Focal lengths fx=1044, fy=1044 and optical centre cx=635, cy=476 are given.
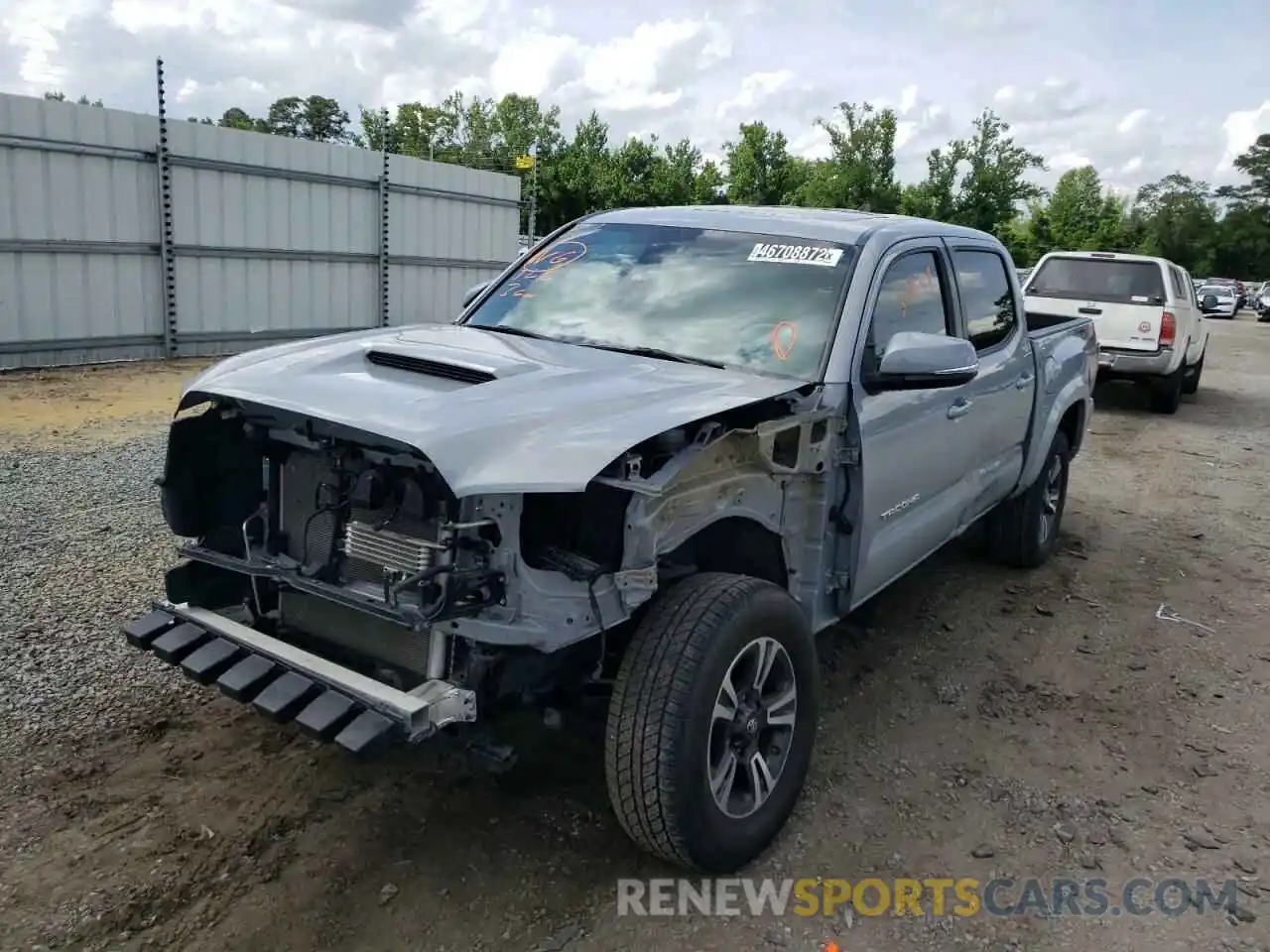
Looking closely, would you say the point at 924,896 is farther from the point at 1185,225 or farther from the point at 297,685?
the point at 1185,225

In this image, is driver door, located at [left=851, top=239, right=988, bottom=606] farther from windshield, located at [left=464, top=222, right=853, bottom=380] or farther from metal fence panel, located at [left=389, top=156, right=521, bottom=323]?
metal fence panel, located at [left=389, top=156, right=521, bottom=323]

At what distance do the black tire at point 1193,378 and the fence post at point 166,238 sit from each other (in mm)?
13225

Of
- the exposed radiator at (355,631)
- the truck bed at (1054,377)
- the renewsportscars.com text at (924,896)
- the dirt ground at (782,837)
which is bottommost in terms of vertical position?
the renewsportscars.com text at (924,896)

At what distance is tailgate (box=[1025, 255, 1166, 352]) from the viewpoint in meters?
12.6

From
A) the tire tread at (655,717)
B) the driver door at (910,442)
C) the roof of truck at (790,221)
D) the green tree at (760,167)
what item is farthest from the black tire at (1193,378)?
the green tree at (760,167)

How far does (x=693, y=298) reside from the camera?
13.2 ft

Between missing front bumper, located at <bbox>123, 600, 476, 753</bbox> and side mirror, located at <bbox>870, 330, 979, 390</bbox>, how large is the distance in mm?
1871

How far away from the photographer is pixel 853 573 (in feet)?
12.4

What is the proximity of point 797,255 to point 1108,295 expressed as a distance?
10.4 meters

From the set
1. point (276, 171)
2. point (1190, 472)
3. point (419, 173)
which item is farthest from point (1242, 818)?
point (419, 173)

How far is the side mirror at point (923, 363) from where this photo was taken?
3592 mm

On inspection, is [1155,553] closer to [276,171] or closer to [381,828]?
[381,828]

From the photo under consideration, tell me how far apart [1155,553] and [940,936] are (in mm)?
4765

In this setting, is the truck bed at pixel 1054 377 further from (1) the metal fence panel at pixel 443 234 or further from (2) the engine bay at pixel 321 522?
(1) the metal fence panel at pixel 443 234
